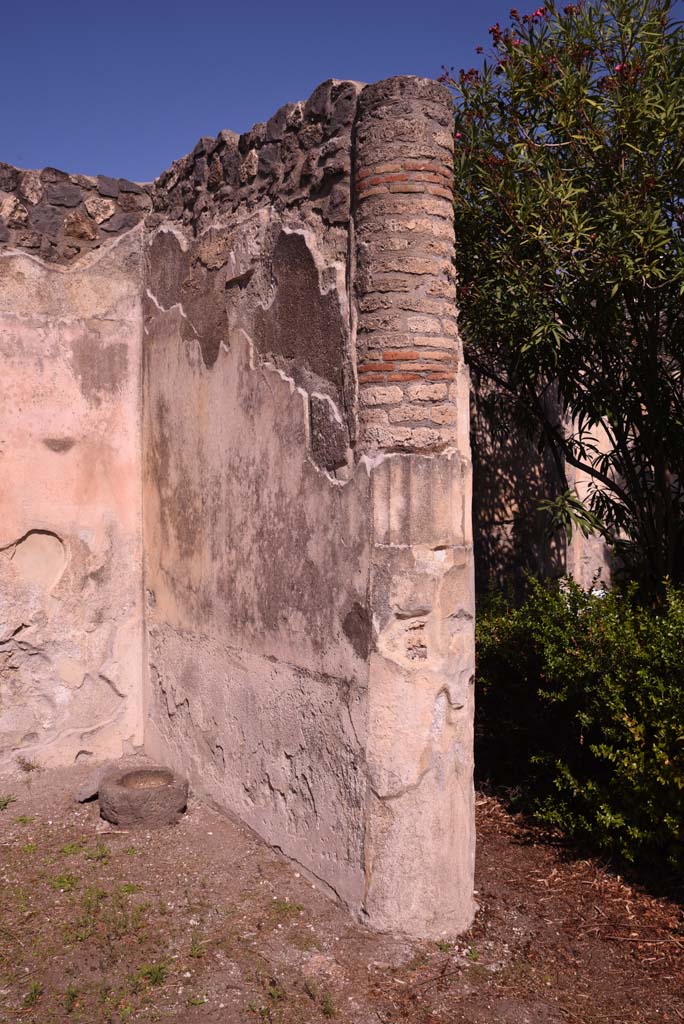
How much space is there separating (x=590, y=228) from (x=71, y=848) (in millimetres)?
4133

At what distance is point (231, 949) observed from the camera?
354 centimetres

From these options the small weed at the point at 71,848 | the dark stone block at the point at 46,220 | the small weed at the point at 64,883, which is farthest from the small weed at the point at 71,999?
the dark stone block at the point at 46,220

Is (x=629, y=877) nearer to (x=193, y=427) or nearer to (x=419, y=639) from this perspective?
(x=419, y=639)

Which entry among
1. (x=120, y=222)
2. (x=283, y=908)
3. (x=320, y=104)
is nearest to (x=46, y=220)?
(x=120, y=222)

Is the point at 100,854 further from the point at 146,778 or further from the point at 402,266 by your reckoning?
the point at 402,266

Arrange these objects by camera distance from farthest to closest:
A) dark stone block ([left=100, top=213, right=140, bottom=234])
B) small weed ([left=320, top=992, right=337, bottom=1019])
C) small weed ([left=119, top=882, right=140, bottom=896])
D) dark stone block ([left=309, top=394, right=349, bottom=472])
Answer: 1. dark stone block ([left=100, top=213, right=140, bottom=234])
2. small weed ([left=119, top=882, right=140, bottom=896])
3. dark stone block ([left=309, top=394, right=349, bottom=472])
4. small weed ([left=320, top=992, right=337, bottom=1019])

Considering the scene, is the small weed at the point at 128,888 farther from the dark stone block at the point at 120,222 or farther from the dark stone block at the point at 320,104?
the dark stone block at the point at 120,222

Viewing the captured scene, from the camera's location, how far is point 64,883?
4.10 m

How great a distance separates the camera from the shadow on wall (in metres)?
7.48

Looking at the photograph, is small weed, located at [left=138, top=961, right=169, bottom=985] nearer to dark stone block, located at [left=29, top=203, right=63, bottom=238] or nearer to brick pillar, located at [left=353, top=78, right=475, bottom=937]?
brick pillar, located at [left=353, top=78, right=475, bottom=937]

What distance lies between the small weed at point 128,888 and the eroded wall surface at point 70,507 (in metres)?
1.44

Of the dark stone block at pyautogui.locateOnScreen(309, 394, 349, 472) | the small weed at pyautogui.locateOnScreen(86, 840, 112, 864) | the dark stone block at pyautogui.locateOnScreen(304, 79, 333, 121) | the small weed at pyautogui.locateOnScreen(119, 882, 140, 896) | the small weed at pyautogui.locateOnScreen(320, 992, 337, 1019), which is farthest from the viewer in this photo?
the small weed at pyautogui.locateOnScreen(86, 840, 112, 864)

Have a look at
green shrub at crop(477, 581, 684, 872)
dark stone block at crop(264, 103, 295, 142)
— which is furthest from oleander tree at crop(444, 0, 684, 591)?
dark stone block at crop(264, 103, 295, 142)

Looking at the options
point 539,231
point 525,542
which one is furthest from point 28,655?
point 525,542
